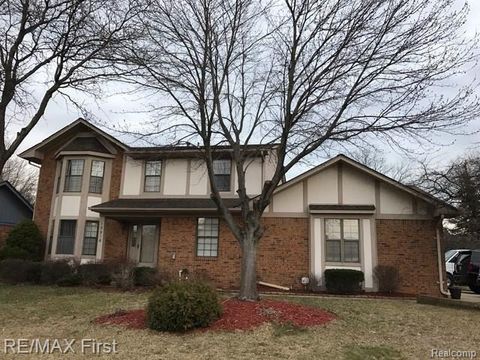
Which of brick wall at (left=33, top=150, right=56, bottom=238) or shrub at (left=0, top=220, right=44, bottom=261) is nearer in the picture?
shrub at (left=0, top=220, right=44, bottom=261)

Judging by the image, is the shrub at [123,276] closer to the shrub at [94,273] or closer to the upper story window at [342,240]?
the shrub at [94,273]

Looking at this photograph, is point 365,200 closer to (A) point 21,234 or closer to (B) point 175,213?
(B) point 175,213

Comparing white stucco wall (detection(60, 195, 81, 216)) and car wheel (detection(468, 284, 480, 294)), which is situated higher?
white stucco wall (detection(60, 195, 81, 216))

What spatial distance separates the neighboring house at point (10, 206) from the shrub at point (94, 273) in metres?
13.9

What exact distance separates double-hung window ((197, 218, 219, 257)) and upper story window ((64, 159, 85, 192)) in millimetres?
5985

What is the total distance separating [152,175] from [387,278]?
10.9 m

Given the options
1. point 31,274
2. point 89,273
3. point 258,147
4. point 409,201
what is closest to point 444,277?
point 409,201

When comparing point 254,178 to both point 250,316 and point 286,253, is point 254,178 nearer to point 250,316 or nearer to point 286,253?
point 286,253

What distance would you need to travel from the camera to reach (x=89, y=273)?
1644cm

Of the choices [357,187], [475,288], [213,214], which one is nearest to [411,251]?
[357,187]

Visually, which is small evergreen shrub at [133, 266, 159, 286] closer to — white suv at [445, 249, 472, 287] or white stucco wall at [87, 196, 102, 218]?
white stucco wall at [87, 196, 102, 218]

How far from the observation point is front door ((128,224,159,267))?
1959 centimetres

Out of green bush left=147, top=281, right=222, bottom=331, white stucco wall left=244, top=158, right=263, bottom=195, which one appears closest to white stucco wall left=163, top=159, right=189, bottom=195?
white stucco wall left=244, top=158, right=263, bottom=195

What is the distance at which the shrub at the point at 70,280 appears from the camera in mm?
16266
